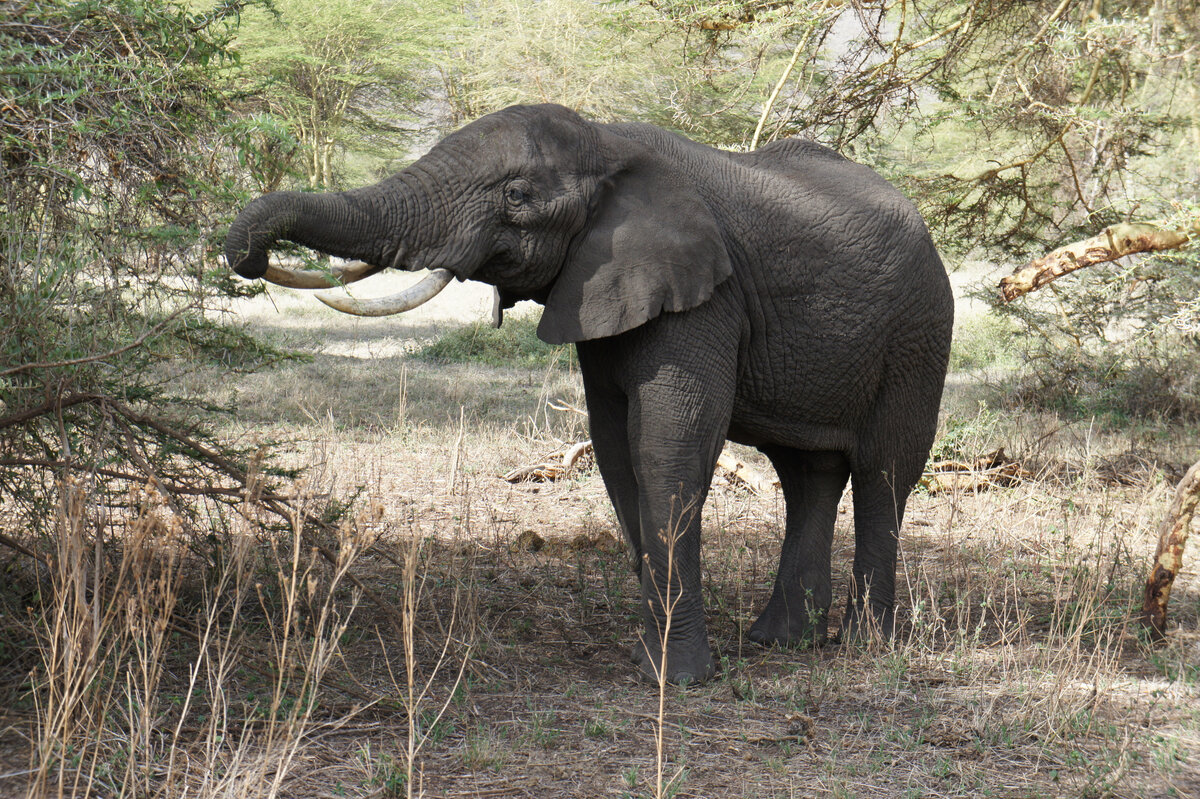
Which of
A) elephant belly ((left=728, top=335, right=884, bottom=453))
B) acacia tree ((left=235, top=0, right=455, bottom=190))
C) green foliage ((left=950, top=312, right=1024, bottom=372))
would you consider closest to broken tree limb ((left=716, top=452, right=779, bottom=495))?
elephant belly ((left=728, top=335, right=884, bottom=453))

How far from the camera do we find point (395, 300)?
5301mm

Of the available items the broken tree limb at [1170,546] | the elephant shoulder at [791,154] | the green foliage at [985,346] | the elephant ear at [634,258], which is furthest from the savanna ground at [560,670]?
the green foliage at [985,346]

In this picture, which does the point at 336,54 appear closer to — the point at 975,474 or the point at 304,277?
the point at 975,474

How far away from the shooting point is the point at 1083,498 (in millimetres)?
8250

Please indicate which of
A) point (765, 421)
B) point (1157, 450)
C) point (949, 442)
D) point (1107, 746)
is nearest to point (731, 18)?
point (949, 442)

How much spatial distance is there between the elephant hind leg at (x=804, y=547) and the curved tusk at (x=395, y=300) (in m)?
2.00

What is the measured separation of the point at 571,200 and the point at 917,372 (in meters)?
2.04

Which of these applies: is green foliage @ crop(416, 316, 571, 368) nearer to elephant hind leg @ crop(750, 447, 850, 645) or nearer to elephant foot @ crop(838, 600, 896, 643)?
elephant hind leg @ crop(750, 447, 850, 645)

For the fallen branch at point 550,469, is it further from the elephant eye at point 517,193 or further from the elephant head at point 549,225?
the elephant eye at point 517,193

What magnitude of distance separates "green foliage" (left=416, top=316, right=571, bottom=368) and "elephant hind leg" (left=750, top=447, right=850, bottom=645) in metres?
8.75

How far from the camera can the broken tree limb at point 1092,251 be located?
626cm

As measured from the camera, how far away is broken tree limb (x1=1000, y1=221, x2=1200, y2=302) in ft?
20.5

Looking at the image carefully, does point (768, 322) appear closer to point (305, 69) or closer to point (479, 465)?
point (479, 465)

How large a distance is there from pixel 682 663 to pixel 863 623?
1184mm
